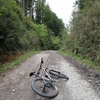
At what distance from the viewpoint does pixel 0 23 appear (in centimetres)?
895

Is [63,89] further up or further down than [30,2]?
further down

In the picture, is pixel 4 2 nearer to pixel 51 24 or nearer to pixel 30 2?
pixel 30 2

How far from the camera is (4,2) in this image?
1034cm

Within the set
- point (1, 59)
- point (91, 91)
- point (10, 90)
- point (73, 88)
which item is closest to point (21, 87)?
point (10, 90)


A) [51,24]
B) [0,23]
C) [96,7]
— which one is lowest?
[0,23]

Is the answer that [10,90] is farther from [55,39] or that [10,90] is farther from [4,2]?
[55,39]

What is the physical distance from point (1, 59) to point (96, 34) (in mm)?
7716

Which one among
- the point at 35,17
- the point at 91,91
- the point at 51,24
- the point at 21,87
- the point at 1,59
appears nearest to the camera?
the point at 91,91

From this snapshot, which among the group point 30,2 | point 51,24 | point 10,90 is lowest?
point 10,90

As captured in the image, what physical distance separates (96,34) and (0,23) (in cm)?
800

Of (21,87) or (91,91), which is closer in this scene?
(91,91)

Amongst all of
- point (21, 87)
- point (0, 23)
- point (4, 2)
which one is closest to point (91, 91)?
point (21, 87)

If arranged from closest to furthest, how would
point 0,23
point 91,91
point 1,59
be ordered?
point 91,91, point 1,59, point 0,23

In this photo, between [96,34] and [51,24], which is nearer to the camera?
[96,34]
